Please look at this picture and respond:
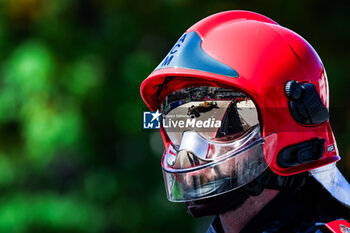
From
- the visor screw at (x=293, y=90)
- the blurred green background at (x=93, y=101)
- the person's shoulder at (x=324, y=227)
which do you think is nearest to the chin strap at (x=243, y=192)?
the person's shoulder at (x=324, y=227)

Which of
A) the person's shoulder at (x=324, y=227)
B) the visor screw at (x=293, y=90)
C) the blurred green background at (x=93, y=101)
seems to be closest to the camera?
the person's shoulder at (x=324, y=227)

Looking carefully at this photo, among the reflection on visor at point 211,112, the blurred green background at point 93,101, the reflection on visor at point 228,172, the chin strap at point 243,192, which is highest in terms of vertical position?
the reflection on visor at point 211,112

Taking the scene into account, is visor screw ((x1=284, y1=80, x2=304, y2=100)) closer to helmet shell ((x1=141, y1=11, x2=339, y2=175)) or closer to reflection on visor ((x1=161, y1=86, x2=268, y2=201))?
helmet shell ((x1=141, y1=11, x2=339, y2=175))

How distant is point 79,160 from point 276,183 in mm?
5134

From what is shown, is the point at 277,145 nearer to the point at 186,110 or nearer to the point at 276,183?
the point at 276,183

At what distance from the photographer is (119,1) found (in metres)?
7.09

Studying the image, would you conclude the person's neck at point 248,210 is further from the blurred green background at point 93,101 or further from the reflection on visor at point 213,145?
the blurred green background at point 93,101

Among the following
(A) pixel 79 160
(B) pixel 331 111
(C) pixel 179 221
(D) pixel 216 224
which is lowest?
(C) pixel 179 221

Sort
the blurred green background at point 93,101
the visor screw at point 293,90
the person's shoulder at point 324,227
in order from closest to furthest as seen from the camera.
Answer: the person's shoulder at point 324,227, the visor screw at point 293,90, the blurred green background at point 93,101

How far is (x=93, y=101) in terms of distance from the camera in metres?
6.97

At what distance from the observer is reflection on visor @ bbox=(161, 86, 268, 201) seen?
2301 millimetres

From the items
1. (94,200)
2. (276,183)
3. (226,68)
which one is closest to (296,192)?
(276,183)

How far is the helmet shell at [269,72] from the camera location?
228cm

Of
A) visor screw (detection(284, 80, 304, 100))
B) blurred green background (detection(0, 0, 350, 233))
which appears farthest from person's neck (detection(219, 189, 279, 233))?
blurred green background (detection(0, 0, 350, 233))
